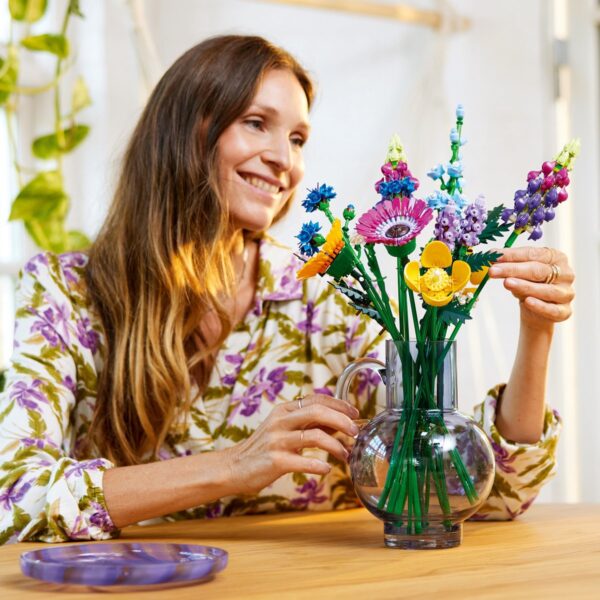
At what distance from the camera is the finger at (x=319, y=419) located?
1247 millimetres

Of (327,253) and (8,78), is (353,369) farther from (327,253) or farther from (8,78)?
(8,78)

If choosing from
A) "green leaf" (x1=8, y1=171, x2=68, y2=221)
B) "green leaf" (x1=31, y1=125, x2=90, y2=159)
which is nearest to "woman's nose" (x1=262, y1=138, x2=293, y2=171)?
"green leaf" (x1=8, y1=171, x2=68, y2=221)

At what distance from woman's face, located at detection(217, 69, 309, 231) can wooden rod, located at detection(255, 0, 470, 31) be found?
111 cm

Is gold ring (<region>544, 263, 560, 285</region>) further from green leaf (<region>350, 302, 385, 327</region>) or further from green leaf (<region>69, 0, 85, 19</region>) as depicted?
green leaf (<region>69, 0, 85, 19</region>)

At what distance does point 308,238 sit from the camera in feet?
3.90

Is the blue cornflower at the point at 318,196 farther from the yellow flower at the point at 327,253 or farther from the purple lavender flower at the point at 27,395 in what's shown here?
the purple lavender flower at the point at 27,395

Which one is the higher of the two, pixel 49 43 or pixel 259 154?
pixel 49 43

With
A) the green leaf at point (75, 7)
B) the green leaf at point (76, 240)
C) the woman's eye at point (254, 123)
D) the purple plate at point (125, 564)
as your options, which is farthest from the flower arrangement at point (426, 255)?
the green leaf at point (76, 240)

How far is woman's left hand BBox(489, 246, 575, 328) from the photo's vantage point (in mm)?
1293

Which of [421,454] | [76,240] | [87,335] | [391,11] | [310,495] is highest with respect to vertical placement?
[391,11]

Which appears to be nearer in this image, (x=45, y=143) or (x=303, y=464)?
(x=303, y=464)

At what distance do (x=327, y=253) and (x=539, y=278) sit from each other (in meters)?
0.31

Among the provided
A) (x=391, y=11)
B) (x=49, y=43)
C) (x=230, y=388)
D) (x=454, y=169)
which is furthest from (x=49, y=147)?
(x=454, y=169)

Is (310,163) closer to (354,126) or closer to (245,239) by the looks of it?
(354,126)
